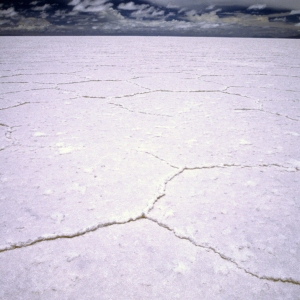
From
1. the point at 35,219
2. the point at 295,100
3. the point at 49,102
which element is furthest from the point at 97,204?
the point at 295,100

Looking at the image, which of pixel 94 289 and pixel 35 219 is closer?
pixel 94 289

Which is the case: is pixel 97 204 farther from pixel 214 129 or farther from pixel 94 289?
pixel 214 129

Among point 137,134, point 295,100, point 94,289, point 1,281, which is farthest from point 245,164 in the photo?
point 295,100

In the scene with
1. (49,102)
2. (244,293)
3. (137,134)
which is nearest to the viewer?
(244,293)

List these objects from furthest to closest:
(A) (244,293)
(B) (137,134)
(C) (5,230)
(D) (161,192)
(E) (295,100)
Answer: (E) (295,100) → (B) (137,134) → (D) (161,192) → (C) (5,230) → (A) (244,293)

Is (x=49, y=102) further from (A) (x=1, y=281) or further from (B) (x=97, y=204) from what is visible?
(A) (x=1, y=281)

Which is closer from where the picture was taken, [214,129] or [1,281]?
[1,281]
